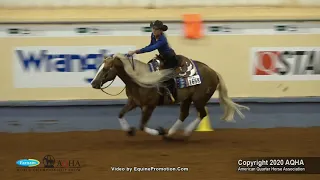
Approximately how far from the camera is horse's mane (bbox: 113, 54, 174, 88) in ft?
31.7

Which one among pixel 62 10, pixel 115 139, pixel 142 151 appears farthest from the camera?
pixel 62 10

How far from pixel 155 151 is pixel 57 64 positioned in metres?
3.67

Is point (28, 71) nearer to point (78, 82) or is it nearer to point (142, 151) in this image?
point (78, 82)

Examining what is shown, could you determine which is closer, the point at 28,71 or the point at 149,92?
the point at 149,92

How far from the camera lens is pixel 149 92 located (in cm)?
977

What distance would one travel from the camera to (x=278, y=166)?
25.8 feet

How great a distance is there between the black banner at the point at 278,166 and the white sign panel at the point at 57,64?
4642 mm

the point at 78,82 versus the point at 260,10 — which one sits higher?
the point at 260,10

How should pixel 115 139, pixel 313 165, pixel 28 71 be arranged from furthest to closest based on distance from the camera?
pixel 28 71 < pixel 115 139 < pixel 313 165

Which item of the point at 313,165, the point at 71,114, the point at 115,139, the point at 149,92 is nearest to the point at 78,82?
the point at 71,114

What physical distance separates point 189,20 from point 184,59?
210cm

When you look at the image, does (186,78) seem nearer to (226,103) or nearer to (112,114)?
(226,103)

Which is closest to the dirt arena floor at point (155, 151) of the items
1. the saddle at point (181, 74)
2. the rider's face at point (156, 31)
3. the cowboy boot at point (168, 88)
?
the cowboy boot at point (168, 88)

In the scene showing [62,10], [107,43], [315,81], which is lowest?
[315,81]
